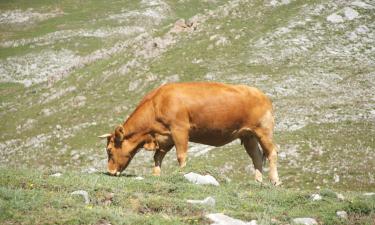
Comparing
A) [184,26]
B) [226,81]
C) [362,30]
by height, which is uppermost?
[362,30]

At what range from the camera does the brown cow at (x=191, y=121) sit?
15570 mm

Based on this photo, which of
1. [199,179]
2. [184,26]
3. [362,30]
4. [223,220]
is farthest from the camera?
[184,26]

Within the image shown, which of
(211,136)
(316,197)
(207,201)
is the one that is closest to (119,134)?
→ (211,136)

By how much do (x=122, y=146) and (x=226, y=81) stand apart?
2290 centimetres

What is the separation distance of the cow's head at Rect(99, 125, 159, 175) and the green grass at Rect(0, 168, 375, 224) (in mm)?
2487

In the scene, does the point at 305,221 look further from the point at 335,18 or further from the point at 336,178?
the point at 335,18

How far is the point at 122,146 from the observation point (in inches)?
650

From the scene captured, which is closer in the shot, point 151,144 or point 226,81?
point 151,144

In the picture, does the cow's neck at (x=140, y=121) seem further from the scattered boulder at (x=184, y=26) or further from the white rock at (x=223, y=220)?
the scattered boulder at (x=184, y=26)

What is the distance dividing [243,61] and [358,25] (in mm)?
10446

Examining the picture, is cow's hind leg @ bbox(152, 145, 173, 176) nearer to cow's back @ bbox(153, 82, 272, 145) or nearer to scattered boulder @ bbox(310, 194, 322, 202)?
cow's back @ bbox(153, 82, 272, 145)

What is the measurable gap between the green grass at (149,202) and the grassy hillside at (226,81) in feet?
0.15

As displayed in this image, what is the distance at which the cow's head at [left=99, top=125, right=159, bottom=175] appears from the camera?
16.4m

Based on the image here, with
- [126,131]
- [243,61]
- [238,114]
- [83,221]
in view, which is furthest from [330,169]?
[243,61]
